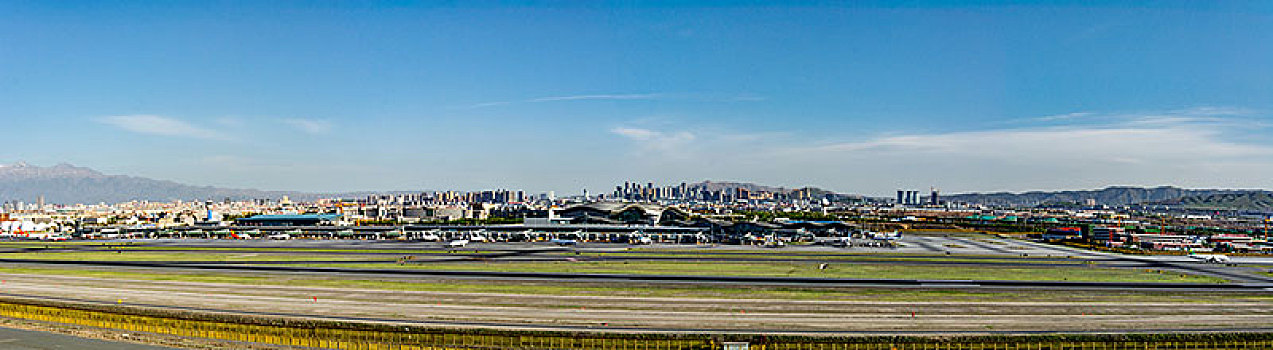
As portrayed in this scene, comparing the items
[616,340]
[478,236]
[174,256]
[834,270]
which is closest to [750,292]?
[616,340]

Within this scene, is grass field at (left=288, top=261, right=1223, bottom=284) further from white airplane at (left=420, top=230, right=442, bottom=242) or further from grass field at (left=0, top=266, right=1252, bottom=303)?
white airplane at (left=420, top=230, right=442, bottom=242)

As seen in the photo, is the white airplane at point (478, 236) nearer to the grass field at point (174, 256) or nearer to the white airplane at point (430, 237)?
the white airplane at point (430, 237)

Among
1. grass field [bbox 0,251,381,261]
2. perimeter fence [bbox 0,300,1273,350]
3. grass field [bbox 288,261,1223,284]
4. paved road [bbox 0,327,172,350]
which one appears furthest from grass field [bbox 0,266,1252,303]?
grass field [bbox 0,251,381,261]

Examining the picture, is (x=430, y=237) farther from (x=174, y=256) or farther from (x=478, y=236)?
(x=174, y=256)

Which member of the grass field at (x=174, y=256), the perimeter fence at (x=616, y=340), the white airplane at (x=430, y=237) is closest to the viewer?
the perimeter fence at (x=616, y=340)

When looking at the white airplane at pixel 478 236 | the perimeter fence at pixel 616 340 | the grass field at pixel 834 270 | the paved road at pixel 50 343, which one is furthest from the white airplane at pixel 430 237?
the perimeter fence at pixel 616 340

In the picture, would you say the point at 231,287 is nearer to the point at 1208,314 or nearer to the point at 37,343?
the point at 37,343

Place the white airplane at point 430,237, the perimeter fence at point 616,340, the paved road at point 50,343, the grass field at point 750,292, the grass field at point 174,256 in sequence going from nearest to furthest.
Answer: the perimeter fence at point 616,340 → the paved road at point 50,343 → the grass field at point 750,292 → the grass field at point 174,256 → the white airplane at point 430,237
